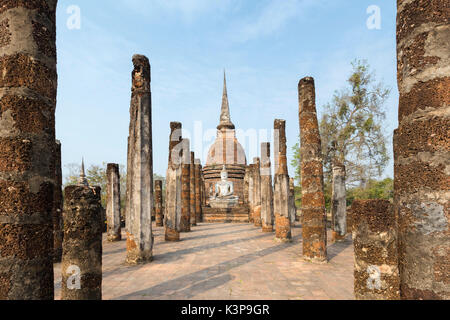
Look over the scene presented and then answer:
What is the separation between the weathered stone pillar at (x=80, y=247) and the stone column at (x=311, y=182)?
5377 millimetres

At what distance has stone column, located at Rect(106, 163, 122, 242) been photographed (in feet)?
37.4

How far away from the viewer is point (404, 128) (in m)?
2.38

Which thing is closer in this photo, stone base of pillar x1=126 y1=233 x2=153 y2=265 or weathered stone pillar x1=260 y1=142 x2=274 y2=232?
stone base of pillar x1=126 y1=233 x2=153 y2=265

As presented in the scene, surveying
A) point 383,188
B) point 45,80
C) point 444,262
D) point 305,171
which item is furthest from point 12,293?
point 383,188

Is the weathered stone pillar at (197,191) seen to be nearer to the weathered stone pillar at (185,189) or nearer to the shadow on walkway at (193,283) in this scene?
the weathered stone pillar at (185,189)

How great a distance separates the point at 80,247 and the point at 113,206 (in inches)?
333

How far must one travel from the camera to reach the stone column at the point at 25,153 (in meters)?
2.41

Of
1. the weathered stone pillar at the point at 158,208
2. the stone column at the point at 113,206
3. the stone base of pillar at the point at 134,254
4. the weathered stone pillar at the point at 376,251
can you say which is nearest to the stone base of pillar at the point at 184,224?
the stone column at the point at 113,206

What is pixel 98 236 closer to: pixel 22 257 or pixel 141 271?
pixel 22 257

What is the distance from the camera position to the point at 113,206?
11641 mm

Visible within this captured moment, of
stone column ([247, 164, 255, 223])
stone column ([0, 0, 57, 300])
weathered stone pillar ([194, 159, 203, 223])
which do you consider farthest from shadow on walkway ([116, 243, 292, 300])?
weathered stone pillar ([194, 159, 203, 223])

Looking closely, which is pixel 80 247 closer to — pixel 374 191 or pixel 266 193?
pixel 266 193

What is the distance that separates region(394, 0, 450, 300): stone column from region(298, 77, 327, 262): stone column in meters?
5.09

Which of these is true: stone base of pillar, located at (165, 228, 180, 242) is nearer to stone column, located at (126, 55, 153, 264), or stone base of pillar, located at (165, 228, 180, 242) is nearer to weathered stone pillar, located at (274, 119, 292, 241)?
stone column, located at (126, 55, 153, 264)
